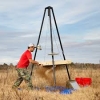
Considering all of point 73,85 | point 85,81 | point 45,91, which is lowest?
point 45,91

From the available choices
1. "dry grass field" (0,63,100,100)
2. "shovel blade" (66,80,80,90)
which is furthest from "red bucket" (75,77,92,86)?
"shovel blade" (66,80,80,90)

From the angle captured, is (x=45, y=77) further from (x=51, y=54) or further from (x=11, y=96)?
(x=11, y=96)

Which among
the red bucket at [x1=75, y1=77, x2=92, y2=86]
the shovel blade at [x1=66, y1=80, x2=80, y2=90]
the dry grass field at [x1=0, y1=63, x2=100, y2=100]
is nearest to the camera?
the dry grass field at [x1=0, y1=63, x2=100, y2=100]

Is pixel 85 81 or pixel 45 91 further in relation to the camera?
pixel 85 81

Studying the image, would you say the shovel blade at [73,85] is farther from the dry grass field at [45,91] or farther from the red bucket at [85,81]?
the red bucket at [85,81]

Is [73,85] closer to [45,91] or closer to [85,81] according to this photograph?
[85,81]

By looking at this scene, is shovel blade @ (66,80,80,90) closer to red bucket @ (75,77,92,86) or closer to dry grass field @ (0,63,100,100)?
dry grass field @ (0,63,100,100)

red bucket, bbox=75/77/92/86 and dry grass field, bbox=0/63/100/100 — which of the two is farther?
red bucket, bbox=75/77/92/86

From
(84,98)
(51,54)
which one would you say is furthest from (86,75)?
(84,98)

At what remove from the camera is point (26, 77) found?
10195 mm

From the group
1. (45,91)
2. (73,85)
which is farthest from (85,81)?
(45,91)

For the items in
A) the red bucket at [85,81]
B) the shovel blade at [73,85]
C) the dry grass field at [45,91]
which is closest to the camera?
the dry grass field at [45,91]

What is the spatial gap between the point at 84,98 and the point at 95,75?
22.7 feet

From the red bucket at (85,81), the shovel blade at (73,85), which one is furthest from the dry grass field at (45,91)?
the shovel blade at (73,85)
